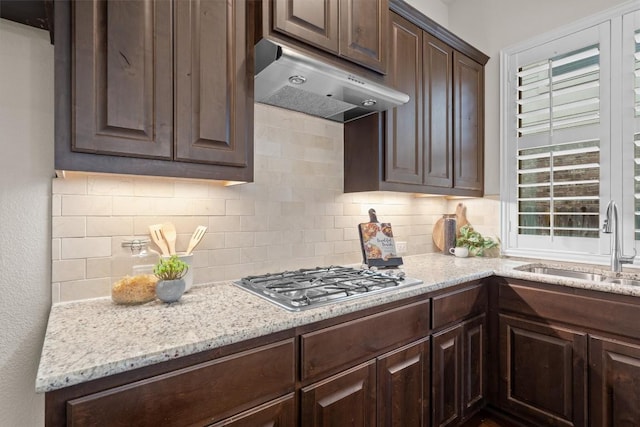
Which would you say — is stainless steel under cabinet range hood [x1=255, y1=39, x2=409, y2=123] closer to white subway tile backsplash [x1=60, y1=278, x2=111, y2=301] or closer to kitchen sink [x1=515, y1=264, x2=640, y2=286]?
white subway tile backsplash [x1=60, y1=278, x2=111, y2=301]

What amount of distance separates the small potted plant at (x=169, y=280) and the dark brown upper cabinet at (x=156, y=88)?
1.12 feet

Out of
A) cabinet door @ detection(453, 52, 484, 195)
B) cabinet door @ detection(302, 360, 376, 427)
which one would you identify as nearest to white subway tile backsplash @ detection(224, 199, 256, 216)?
cabinet door @ detection(302, 360, 376, 427)

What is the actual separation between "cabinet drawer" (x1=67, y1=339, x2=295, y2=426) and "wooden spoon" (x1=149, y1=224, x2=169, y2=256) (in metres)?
0.65

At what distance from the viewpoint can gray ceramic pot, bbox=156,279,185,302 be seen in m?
1.25

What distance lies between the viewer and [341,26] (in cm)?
159

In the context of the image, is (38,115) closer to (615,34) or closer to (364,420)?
(364,420)

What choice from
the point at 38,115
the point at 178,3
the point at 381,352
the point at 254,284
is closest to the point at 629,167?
the point at 381,352

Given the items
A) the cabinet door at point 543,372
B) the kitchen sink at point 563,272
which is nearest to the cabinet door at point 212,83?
the cabinet door at point 543,372

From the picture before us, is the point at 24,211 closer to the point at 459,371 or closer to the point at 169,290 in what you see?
the point at 169,290

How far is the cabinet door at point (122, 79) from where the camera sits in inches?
41.2

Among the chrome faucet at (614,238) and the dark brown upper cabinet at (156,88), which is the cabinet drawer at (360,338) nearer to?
the dark brown upper cabinet at (156,88)

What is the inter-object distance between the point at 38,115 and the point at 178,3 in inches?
26.6

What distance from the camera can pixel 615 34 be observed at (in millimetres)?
2102

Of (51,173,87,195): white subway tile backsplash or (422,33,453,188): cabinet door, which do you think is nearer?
(51,173,87,195): white subway tile backsplash
